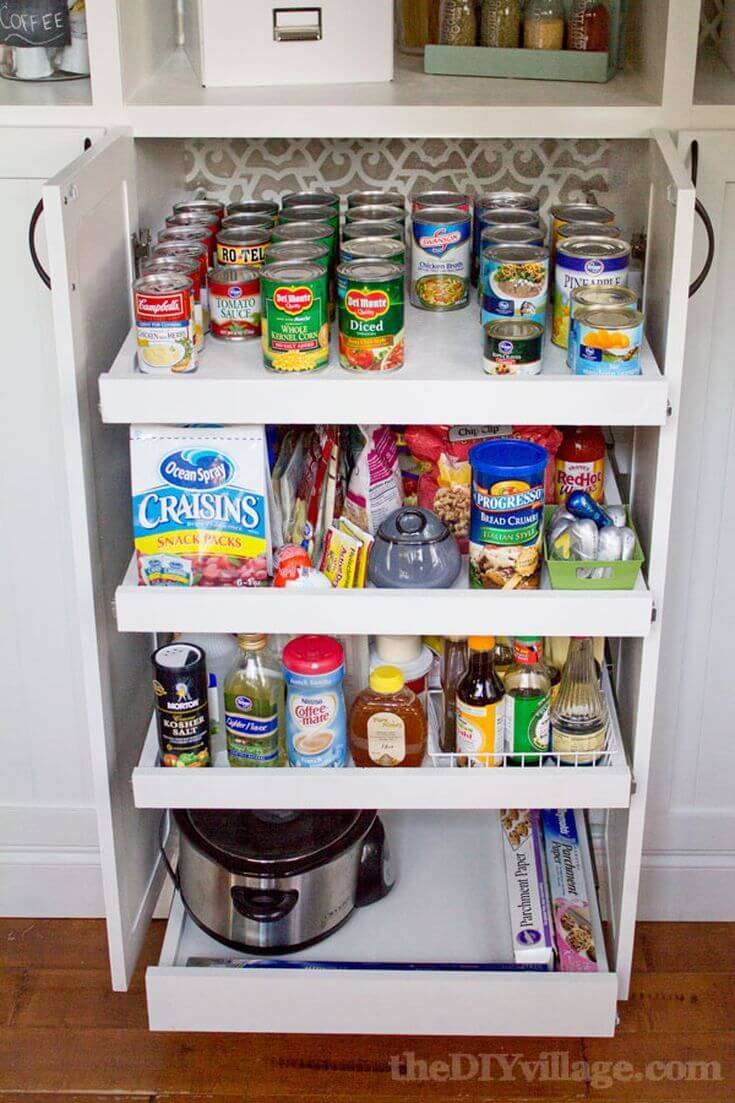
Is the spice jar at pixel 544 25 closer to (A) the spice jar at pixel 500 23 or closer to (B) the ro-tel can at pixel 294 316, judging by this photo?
(A) the spice jar at pixel 500 23

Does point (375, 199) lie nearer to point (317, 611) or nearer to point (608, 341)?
point (608, 341)

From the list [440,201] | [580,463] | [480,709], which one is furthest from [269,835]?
[440,201]

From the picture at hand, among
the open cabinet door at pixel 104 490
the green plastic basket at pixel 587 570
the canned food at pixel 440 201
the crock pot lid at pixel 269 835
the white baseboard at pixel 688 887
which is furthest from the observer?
the white baseboard at pixel 688 887

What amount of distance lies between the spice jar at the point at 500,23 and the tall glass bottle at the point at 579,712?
2.64 feet

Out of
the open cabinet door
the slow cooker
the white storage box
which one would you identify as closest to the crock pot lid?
the slow cooker

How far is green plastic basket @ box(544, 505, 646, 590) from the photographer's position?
1688 mm

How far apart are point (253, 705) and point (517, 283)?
2.05 ft

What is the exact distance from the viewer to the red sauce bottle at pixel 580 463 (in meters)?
1.83

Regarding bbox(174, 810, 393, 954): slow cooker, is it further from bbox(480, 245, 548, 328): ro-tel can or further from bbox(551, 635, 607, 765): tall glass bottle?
bbox(480, 245, 548, 328): ro-tel can

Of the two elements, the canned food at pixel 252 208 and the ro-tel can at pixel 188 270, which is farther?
the canned food at pixel 252 208

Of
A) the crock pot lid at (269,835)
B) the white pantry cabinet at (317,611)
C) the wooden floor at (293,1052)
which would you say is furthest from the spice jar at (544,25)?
the wooden floor at (293,1052)

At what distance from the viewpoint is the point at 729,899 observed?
2.30m

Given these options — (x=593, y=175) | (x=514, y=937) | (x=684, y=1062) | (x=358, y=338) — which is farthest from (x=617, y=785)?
(x=593, y=175)

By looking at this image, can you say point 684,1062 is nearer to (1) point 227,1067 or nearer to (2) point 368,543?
(1) point 227,1067
